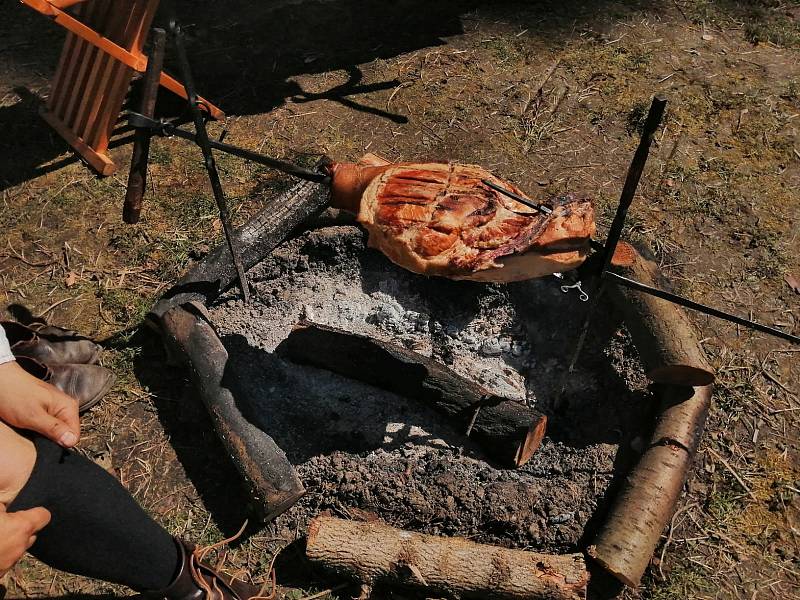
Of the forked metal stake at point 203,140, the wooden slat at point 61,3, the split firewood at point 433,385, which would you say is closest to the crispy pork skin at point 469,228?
the split firewood at point 433,385

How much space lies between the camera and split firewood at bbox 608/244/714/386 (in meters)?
3.24

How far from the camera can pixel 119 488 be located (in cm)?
253

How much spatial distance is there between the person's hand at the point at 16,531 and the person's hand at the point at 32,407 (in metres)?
0.29

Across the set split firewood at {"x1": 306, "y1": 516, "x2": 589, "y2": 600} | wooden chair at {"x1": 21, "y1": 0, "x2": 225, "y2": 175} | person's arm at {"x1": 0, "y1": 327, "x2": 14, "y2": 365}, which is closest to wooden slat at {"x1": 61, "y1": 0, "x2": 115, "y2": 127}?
wooden chair at {"x1": 21, "y1": 0, "x2": 225, "y2": 175}

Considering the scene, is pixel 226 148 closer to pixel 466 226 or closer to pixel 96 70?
pixel 466 226

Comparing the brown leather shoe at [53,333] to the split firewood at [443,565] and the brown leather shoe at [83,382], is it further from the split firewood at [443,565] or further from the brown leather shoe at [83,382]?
the split firewood at [443,565]

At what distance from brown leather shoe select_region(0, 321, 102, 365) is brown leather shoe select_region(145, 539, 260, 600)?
60.7 inches

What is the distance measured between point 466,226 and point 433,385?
0.93 meters

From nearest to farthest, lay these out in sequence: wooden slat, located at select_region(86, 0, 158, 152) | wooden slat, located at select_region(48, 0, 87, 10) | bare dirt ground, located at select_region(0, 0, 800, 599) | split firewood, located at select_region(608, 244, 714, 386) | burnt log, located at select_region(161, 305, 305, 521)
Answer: burnt log, located at select_region(161, 305, 305, 521) → split firewood, located at select_region(608, 244, 714, 386) → bare dirt ground, located at select_region(0, 0, 800, 599) → wooden slat, located at select_region(48, 0, 87, 10) → wooden slat, located at select_region(86, 0, 158, 152)

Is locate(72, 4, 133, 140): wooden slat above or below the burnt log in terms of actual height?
above

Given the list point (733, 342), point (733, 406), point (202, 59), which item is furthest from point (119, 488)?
point (202, 59)

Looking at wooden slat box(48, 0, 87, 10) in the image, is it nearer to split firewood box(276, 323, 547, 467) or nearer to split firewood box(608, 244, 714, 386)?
split firewood box(276, 323, 547, 467)

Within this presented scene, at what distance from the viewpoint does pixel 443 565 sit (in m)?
2.95

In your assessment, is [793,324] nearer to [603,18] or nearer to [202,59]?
[603,18]
